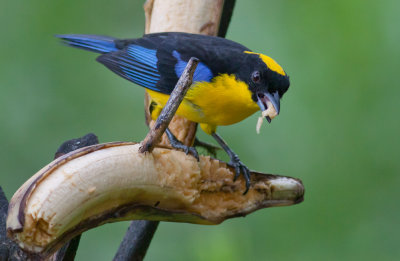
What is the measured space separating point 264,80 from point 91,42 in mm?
988

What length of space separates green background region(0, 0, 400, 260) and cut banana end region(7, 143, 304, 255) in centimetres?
72

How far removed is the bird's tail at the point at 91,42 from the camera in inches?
110

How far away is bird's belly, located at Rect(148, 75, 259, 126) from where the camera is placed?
2371 millimetres

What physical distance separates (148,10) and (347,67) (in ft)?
3.77

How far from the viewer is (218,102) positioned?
93.9 inches

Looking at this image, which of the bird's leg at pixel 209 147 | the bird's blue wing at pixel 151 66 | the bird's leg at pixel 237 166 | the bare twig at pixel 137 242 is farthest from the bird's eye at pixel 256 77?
the bare twig at pixel 137 242

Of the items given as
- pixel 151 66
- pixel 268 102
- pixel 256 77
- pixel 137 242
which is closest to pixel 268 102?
pixel 268 102

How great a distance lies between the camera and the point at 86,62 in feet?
12.1

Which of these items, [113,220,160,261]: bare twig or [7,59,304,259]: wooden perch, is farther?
[113,220,160,261]: bare twig

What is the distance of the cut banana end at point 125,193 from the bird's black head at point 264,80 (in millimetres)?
345

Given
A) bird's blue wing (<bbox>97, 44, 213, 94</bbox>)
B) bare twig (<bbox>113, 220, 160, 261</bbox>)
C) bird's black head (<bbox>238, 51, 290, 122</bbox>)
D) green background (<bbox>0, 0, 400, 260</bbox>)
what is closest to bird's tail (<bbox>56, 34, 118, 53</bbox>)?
bird's blue wing (<bbox>97, 44, 213, 94</bbox>)

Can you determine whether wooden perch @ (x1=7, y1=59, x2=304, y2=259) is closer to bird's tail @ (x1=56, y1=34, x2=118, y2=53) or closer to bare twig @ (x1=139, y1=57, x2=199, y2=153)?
bare twig @ (x1=139, y1=57, x2=199, y2=153)

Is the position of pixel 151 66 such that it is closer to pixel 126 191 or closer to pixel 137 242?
pixel 137 242

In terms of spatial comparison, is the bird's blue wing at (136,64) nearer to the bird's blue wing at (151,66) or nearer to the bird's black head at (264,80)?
the bird's blue wing at (151,66)
